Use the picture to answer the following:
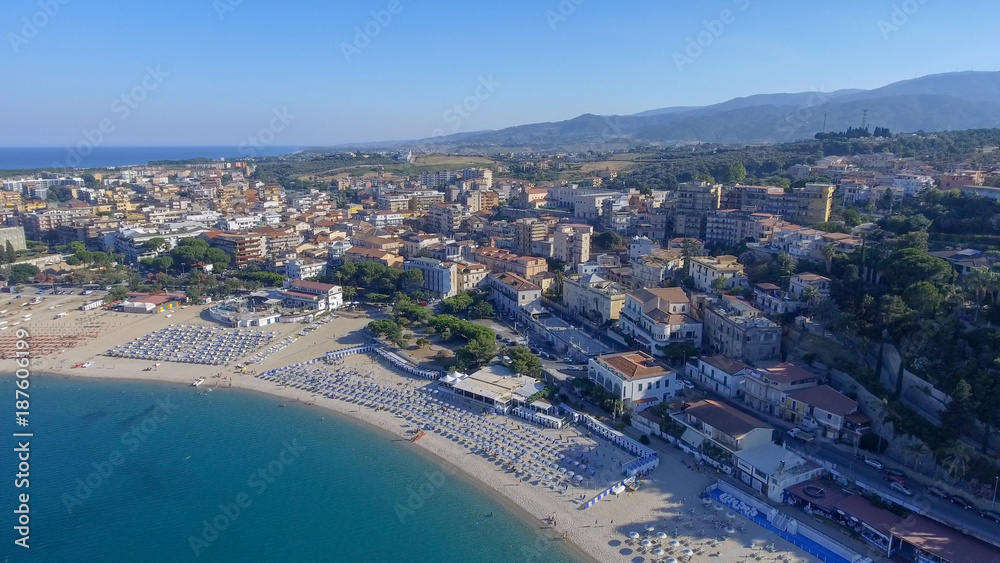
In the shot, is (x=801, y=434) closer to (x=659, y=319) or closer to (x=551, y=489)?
(x=659, y=319)

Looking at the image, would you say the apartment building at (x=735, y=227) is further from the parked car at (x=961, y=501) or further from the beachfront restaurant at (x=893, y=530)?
the beachfront restaurant at (x=893, y=530)

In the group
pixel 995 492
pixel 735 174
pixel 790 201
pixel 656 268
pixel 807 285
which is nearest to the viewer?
pixel 995 492

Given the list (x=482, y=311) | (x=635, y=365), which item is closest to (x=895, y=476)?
(x=635, y=365)

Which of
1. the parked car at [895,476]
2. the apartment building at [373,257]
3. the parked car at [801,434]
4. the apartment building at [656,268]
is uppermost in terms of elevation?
the apartment building at [656,268]

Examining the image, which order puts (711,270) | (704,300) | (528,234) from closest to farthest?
(704,300)
(711,270)
(528,234)

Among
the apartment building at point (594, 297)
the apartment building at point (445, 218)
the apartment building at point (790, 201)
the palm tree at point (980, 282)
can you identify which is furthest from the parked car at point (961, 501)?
the apartment building at point (445, 218)

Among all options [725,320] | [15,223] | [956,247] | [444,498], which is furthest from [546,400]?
[15,223]
